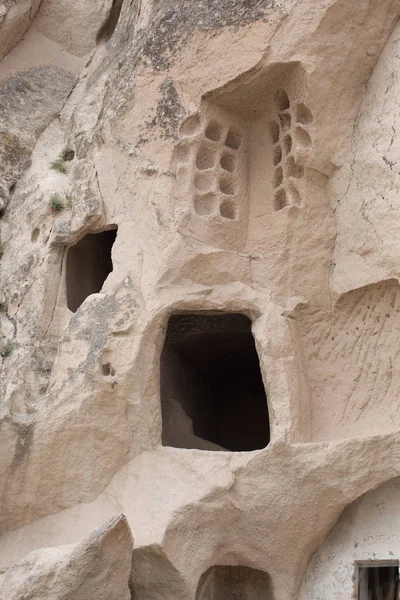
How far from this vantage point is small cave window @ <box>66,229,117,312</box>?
8.00 m

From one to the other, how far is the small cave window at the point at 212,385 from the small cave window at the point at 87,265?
0.72 metres

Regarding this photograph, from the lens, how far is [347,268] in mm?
7250

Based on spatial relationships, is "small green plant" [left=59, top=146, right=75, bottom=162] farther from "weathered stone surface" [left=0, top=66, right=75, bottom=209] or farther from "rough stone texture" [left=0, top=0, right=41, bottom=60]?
"rough stone texture" [left=0, top=0, right=41, bottom=60]

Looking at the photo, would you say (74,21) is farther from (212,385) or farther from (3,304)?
(212,385)

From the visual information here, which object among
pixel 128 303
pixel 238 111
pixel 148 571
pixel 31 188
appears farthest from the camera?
pixel 31 188

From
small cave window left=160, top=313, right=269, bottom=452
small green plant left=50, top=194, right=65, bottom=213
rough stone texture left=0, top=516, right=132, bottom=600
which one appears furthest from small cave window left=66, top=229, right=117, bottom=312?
rough stone texture left=0, top=516, right=132, bottom=600

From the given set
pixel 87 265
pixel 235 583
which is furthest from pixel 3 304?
pixel 235 583

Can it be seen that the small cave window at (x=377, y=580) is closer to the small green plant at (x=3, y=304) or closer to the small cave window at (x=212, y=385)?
the small cave window at (x=212, y=385)

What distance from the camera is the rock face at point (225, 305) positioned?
6.81 meters

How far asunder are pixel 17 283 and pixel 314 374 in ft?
7.54

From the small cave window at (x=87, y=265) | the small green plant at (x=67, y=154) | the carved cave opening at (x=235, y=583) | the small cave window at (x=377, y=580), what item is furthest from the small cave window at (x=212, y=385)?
the small green plant at (x=67, y=154)

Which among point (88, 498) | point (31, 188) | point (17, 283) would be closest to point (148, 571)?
point (88, 498)

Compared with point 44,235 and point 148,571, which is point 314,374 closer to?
point 148,571

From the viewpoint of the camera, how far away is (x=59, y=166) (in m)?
8.36
